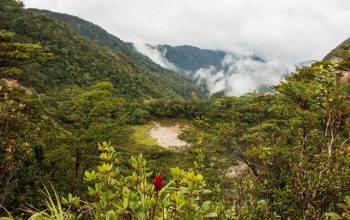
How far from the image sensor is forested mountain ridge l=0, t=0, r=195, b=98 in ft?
265

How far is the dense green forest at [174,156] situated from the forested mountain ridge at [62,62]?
473 centimetres

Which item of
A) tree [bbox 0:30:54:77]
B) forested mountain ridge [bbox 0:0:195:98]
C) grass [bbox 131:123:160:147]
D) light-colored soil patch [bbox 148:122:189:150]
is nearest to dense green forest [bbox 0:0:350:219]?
tree [bbox 0:30:54:77]

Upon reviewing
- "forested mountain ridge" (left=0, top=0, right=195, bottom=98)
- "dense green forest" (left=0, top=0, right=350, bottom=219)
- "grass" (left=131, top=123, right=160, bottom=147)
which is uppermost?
"forested mountain ridge" (left=0, top=0, right=195, bottom=98)

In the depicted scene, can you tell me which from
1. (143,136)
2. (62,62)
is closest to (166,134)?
(143,136)

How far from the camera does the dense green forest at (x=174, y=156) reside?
3443mm

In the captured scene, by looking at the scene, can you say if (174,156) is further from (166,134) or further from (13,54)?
(13,54)

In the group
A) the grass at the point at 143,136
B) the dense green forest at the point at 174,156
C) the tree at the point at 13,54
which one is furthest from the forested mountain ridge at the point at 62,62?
the tree at the point at 13,54

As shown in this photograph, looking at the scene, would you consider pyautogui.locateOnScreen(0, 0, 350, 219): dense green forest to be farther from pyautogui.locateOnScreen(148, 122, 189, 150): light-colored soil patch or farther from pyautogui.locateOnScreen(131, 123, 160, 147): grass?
pyautogui.locateOnScreen(148, 122, 189, 150): light-colored soil patch

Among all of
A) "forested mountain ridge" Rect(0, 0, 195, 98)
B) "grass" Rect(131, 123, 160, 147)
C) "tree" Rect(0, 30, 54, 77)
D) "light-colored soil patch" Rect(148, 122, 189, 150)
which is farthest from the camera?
"forested mountain ridge" Rect(0, 0, 195, 98)

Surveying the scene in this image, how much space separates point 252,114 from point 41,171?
34214mm

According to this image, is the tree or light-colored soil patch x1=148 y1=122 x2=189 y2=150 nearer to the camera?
the tree

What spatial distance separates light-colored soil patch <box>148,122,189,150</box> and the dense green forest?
7.92 feet

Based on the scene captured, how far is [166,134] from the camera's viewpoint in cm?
5312

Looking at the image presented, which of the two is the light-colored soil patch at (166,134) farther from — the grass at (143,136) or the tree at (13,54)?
the tree at (13,54)
